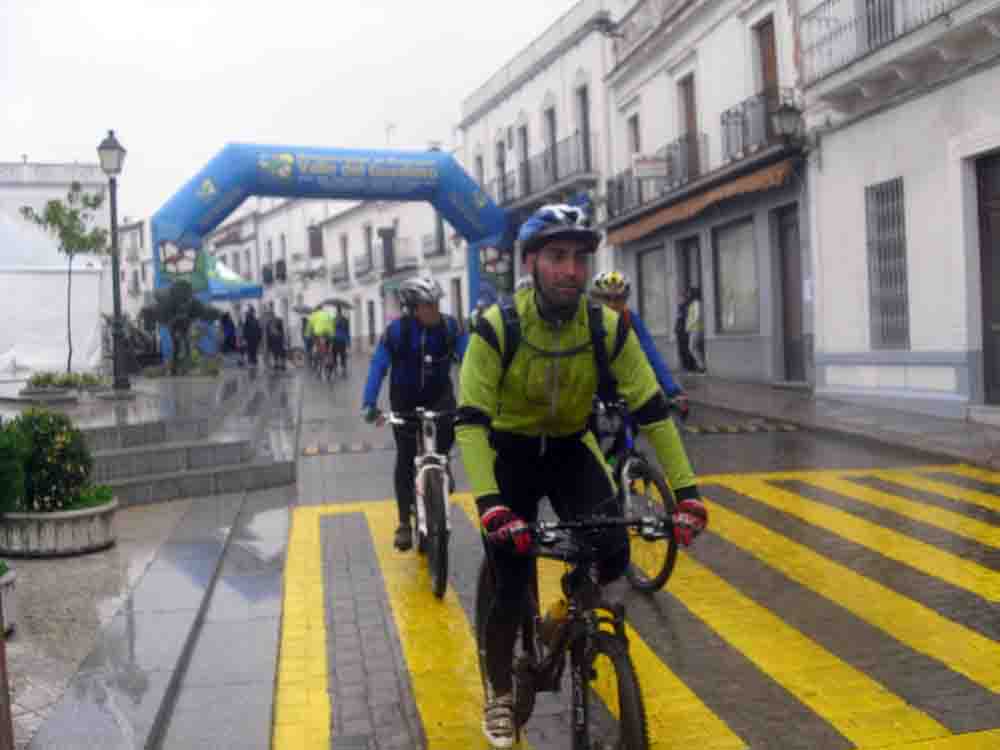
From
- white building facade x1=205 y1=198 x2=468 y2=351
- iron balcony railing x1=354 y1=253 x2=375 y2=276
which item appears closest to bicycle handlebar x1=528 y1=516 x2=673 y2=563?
white building facade x1=205 y1=198 x2=468 y2=351

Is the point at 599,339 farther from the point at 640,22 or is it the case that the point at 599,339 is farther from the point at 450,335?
the point at 640,22

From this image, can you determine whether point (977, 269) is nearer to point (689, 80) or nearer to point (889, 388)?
point (889, 388)

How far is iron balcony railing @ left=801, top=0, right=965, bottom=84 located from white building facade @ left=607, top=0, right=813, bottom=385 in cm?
111

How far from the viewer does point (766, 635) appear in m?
5.05

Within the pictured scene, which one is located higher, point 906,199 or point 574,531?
point 906,199

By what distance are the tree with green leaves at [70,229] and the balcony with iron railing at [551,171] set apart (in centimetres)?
1362

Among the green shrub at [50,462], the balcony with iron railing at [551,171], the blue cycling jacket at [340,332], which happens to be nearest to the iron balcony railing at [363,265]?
the balcony with iron railing at [551,171]

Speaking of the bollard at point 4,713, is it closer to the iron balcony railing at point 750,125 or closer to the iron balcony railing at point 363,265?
the iron balcony railing at point 750,125

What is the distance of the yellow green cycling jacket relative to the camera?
345 centimetres

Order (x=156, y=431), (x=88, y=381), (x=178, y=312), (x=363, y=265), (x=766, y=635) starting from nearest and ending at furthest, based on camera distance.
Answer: (x=766, y=635) < (x=156, y=431) < (x=88, y=381) < (x=178, y=312) < (x=363, y=265)

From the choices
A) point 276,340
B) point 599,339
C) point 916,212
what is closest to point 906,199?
point 916,212

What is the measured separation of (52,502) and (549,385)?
4588 millimetres

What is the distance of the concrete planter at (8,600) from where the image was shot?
496 centimetres

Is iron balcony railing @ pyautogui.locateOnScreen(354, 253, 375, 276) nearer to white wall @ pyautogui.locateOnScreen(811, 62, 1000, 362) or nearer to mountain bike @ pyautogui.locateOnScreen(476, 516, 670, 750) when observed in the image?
white wall @ pyautogui.locateOnScreen(811, 62, 1000, 362)
